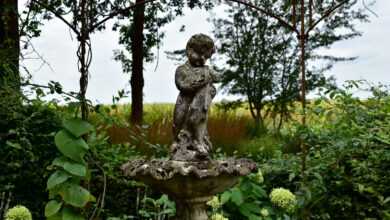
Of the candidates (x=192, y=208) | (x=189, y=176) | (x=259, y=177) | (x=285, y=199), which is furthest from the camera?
(x=259, y=177)

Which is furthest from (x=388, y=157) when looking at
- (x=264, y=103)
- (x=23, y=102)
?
(x=264, y=103)

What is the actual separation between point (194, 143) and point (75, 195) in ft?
2.07

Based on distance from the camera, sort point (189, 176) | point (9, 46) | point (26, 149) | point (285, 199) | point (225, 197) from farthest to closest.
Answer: point (9, 46) → point (26, 149) → point (225, 197) → point (285, 199) → point (189, 176)

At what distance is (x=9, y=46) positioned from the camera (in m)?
6.68

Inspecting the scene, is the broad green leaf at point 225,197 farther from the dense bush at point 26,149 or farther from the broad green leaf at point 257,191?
the dense bush at point 26,149

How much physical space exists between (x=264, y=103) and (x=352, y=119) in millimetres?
5315

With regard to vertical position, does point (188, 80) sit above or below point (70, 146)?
above

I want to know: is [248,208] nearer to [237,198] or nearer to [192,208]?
[237,198]

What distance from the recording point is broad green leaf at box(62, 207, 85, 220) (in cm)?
→ 319

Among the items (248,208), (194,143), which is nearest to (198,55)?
(194,143)

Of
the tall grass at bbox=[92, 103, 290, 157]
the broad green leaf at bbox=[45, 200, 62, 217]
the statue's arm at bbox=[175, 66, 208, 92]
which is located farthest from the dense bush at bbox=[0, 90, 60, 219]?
the statue's arm at bbox=[175, 66, 208, 92]

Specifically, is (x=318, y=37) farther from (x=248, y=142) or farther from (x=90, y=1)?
(x=90, y=1)

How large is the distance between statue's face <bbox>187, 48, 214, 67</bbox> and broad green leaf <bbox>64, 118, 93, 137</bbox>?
0.61 meters

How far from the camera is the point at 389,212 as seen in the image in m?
4.11
